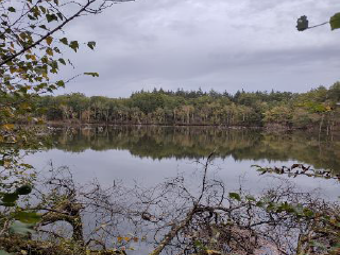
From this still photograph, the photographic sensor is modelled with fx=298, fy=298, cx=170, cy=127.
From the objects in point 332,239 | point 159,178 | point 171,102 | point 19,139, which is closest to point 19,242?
point 19,139

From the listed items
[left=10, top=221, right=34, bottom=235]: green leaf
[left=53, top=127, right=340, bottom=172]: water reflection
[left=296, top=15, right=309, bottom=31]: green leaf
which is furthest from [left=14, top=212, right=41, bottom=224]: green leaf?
[left=53, top=127, right=340, bottom=172]: water reflection

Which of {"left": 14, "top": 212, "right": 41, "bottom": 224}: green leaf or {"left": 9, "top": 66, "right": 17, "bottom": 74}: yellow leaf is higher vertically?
{"left": 9, "top": 66, "right": 17, "bottom": 74}: yellow leaf

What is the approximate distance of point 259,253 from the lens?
5.45m

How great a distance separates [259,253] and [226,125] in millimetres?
94078

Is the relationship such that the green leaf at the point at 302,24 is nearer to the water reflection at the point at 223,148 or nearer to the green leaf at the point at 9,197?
the green leaf at the point at 9,197

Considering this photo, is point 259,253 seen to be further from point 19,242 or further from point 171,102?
point 171,102

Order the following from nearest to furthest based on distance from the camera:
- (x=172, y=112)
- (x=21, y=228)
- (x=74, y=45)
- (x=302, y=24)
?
1. (x=21, y=228)
2. (x=302, y=24)
3. (x=74, y=45)
4. (x=172, y=112)

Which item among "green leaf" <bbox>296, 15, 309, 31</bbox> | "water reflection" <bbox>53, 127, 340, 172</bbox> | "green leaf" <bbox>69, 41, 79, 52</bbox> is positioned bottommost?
"water reflection" <bbox>53, 127, 340, 172</bbox>

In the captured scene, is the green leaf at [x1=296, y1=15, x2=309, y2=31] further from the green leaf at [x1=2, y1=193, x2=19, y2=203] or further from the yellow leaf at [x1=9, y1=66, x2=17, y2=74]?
→ the yellow leaf at [x1=9, y1=66, x2=17, y2=74]

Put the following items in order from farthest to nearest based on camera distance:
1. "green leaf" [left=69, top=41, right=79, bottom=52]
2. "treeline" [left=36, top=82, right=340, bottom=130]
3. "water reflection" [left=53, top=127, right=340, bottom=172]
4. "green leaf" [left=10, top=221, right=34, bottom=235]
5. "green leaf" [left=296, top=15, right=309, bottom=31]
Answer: "treeline" [left=36, top=82, right=340, bottom=130] < "water reflection" [left=53, top=127, right=340, bottom=172] < "green leaf" [left=69, top=41, right=79, bottom=52] < "green leaf" [left=296, top=15, right=309, bottom=31] < "green leaf" [left=10, top=221, right=34, bottom=235]

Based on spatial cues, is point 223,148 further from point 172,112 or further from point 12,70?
point 172,112

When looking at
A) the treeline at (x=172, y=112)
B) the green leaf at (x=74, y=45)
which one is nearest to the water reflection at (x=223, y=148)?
the green leaf at (x=74, y=45)

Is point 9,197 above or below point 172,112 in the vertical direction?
below

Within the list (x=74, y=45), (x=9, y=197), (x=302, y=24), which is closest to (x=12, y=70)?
(x=74, y=45)
